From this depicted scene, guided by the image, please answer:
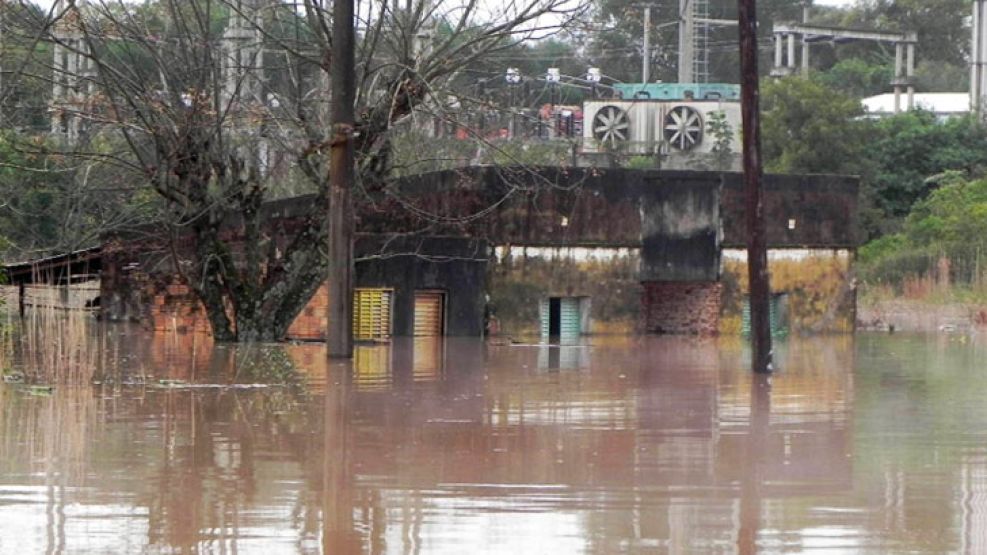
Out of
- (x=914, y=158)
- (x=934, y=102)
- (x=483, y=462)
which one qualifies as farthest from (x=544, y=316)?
(x=934, y=102)

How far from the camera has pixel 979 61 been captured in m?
69.1

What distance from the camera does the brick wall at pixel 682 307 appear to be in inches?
1375

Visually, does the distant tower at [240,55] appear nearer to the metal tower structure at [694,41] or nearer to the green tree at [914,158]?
the metal tower structure at [694,41]

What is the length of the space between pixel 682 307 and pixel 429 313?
6320mm

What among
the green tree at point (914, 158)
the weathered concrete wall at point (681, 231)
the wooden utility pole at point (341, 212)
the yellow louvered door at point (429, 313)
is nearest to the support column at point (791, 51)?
the green tree at point (914, 158)

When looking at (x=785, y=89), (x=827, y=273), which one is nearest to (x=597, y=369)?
(x=827, y=273)

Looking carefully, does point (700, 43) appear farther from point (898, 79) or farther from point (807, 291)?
point (807, 291)

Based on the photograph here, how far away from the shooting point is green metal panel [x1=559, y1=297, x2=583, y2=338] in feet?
111

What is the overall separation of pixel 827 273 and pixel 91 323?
15199 millimetres

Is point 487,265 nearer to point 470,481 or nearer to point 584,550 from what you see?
point 470,481

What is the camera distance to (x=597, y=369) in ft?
73.9

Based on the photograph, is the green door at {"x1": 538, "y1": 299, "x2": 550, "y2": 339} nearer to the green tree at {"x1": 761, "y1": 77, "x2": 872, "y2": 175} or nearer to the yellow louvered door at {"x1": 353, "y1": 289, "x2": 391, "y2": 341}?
the yellow louvered door at {"x1": 353, "y1": 289, "x2": 391, "y2": 341}

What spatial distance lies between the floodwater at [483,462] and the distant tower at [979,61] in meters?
48.0

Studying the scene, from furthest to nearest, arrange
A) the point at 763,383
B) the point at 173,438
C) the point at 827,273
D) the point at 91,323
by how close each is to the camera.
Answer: the point at 827,273 < the point at 91,323 < the point at 763,383 < the point at 173,438
